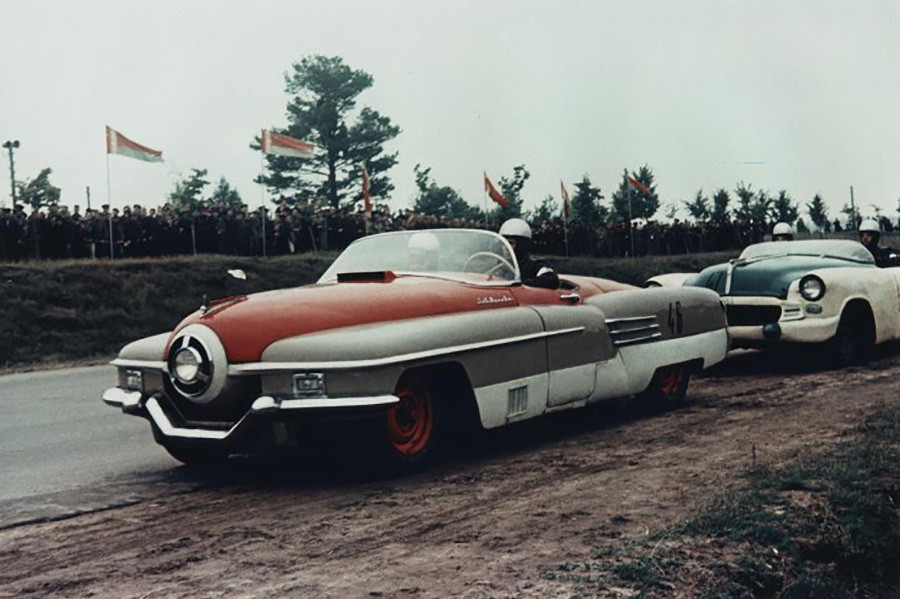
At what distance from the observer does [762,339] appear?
37.6 feet

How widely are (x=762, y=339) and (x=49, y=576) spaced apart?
8.34 metres

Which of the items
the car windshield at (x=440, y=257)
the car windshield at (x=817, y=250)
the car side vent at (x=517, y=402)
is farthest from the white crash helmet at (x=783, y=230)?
the car side vent at (x=517, y=402)

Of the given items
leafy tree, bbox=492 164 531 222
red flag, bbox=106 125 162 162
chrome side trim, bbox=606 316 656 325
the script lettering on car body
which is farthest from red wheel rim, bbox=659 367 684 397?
leafy tree, bbox=492 164 531 222

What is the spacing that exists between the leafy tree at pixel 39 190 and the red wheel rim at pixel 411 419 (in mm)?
48062

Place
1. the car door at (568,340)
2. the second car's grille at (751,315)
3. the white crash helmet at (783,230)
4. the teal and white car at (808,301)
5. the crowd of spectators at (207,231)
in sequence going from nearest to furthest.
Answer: the car door at (568,340) → the teal and white car at (808,301) → the second car's grille at (751,315) → the white crash helmet at (783,230) → the crowd of spectators at (207,231)

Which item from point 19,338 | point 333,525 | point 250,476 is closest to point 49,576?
point 333,525

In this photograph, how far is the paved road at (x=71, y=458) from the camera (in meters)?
6.26

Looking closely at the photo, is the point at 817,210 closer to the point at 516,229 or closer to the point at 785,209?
the point at 785,209

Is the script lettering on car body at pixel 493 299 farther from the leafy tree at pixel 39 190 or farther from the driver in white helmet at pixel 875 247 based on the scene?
the leafy tree at pixel 39 190

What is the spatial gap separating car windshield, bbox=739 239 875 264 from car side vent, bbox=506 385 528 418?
616 centimetres

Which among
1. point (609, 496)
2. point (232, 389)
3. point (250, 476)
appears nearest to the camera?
point (609, 496)

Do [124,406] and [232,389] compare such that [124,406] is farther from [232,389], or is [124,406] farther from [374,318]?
[374,318]

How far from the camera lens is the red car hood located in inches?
247

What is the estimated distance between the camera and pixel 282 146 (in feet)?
91.2
